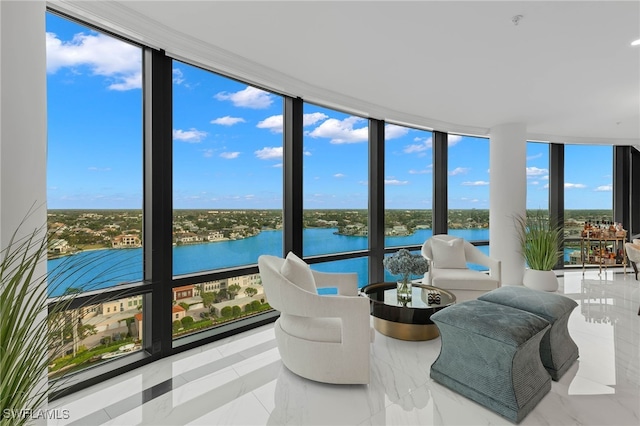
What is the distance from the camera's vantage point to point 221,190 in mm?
3227

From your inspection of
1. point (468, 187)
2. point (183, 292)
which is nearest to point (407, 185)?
point (468, 187)

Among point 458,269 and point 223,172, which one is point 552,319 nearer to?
point 458,269

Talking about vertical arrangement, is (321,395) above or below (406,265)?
below

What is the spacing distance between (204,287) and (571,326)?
3.86 meters

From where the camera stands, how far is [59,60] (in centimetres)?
225

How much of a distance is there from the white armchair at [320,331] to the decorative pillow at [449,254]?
2.45 metres

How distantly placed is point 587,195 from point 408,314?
19.3 feet

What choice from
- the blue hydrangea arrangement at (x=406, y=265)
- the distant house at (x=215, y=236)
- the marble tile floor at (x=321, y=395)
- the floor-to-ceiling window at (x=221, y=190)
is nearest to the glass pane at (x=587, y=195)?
the marble tile floor at (x=321, y=395)

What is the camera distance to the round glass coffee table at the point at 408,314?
2.89 meters

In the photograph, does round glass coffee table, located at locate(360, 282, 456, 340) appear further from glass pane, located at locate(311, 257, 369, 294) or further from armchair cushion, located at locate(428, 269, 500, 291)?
glass pane, located at locate(311, 257, 369, 294)

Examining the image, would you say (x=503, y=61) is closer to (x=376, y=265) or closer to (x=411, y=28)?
(x=411, y=28)

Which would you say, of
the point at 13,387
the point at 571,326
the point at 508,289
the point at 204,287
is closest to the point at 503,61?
the point at 508,289

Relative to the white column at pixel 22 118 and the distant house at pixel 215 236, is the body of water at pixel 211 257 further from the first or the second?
the white column at pixel 22 118

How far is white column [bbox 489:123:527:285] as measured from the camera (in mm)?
5062
